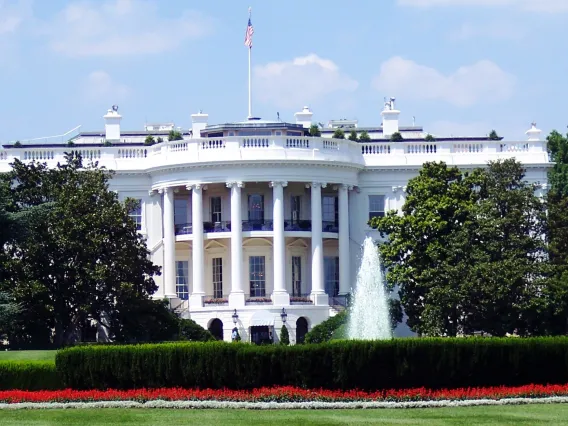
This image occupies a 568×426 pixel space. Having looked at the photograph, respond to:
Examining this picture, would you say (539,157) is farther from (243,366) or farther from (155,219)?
(243,366)

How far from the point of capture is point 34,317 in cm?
6875

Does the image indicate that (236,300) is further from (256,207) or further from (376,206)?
(376,206)

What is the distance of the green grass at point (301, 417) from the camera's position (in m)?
39.3

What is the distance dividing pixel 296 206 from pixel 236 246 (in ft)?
16.7

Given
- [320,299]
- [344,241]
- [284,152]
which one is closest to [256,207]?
[284,152]

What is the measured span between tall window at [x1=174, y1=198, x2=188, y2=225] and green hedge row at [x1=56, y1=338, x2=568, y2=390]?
129ft

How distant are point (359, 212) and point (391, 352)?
41563 millimetres

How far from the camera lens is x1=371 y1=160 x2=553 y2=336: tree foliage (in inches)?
2761

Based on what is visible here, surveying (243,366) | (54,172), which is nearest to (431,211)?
(54,172)

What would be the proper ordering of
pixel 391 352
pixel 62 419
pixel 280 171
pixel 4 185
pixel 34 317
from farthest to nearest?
pixel 280 171
pixel 34 317
pixel 4 185
pixel 391 352
pixel 62 419

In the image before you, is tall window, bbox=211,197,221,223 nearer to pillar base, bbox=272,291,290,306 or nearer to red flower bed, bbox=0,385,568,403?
pillar base, bbox=272,291,290,306

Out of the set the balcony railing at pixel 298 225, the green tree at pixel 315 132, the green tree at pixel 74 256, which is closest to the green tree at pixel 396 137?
the green tree at pixel 315 132

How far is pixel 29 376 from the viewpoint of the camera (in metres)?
47.0

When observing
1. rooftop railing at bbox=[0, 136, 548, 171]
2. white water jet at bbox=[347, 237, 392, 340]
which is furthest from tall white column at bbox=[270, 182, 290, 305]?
white water jet at bbox=[347, 237, 392, 340]
